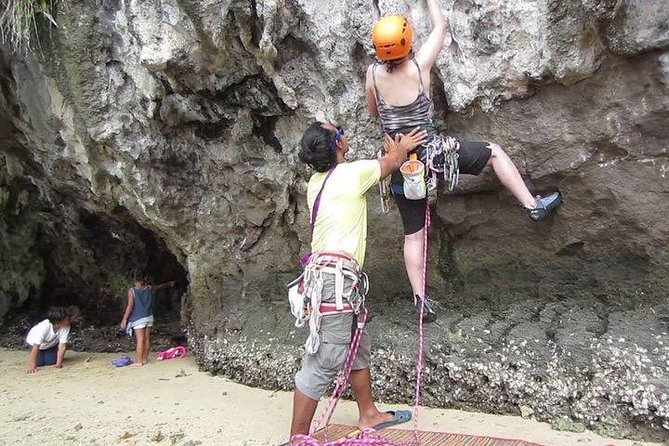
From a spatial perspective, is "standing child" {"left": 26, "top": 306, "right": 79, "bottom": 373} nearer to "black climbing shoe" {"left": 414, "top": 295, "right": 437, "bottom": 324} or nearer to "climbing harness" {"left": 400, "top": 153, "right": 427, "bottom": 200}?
"black climbing shoe" {"left": 414, "top": 295, "right": 437, "bottom": 324}

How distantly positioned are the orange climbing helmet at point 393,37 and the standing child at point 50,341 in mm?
4697

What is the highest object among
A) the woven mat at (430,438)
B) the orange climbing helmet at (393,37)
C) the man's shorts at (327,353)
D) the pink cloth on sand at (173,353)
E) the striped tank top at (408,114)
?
the orange climbing helmet at (393,37)

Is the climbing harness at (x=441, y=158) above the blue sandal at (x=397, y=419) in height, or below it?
above

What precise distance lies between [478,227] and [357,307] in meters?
1.44

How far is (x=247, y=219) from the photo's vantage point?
5.38 meters

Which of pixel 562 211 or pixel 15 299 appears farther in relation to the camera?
pixel 15 299

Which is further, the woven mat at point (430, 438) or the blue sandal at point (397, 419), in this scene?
the blue sandal at point (397, 419)

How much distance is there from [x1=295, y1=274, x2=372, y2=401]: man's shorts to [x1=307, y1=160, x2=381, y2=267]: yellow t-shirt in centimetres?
18

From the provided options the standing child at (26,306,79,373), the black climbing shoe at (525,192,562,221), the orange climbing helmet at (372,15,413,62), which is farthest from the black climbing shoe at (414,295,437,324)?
the standing child at (26,306,79,373)

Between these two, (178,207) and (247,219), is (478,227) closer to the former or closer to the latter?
(247,219)

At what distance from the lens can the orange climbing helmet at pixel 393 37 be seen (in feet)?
11.4

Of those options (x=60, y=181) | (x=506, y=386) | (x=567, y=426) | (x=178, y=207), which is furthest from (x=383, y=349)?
(x=60, y=181)

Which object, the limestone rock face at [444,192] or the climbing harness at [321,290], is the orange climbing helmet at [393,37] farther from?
the climbing harness at [321,290]

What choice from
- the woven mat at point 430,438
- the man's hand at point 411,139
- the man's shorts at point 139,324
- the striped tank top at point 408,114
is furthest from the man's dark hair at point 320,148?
the man's shorts at point 139,324
